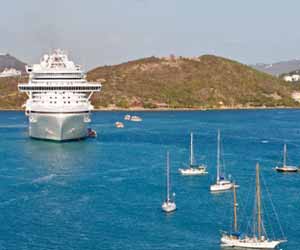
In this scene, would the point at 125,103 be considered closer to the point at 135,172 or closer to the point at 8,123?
the point at 8,123

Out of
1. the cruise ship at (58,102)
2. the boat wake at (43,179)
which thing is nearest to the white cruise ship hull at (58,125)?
the cruise ship at (58,102)

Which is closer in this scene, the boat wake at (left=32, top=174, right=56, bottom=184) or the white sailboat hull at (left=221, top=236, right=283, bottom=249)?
the white sailboat hull at (left=221, top=236, right=283, bottom=249)

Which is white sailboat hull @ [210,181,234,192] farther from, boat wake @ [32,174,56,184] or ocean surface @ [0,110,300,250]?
boat wake @ [32,174,56,184]

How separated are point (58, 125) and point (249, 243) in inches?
2034

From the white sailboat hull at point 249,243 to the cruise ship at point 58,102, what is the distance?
50.1 metres

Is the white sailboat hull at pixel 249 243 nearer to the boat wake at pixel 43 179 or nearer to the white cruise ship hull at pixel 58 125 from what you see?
the boat wake at pixel 43 179

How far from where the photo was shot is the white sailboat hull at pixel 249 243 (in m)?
39.5

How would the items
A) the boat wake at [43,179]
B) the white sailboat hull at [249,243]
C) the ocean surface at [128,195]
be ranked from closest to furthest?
1. the white sailboat hull at [249,243]
2. the ocean surface at [128,195]
3. the boat wake at [43,179]

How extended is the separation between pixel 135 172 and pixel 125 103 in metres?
128

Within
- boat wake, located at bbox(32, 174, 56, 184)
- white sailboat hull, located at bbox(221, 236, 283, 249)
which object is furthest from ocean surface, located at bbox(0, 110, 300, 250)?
white sailboat hull, located at bbox(221, 236, 283, 249)

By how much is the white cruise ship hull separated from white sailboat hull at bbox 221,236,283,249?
50041 mm

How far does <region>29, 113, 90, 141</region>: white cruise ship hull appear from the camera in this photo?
87.7 m

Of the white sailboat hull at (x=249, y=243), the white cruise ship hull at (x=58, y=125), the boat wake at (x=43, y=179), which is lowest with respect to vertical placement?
the white sailboat hull at (x=249, y=243)

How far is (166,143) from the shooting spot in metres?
93.9
